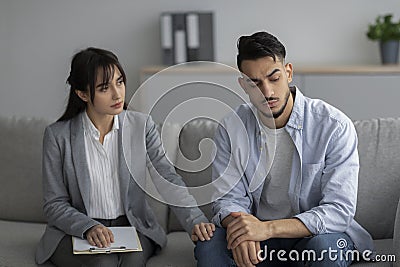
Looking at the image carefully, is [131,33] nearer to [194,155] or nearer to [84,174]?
[194,155]

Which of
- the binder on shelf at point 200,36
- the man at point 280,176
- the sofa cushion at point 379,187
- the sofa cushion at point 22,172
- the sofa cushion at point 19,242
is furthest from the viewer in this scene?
the binder on shelf at point 200,36

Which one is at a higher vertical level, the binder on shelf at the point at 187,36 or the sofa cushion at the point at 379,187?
the binder on shelf at the point at 187,36

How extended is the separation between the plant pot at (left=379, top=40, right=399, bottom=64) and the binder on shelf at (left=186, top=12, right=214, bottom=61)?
1.05 m

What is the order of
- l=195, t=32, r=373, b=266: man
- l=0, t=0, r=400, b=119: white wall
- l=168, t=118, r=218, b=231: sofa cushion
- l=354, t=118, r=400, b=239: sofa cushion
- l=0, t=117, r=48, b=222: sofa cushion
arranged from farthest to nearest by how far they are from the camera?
l=0, t=0, r=400, b=119: white wall
l=0, t=117, r=48, b=222: sofa cushion
l=168, t=118, r=218, b=231: sofa cushion
l=354, t=118, r=400, b=239: sofa cushion
l=195, t=32, r=373, b=266: man

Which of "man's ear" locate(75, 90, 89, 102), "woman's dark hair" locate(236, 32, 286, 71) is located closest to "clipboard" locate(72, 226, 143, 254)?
"man's ear" locate(75, 90, 89, 102)

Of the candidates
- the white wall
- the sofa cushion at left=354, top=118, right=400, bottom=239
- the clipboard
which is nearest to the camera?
the clipboard

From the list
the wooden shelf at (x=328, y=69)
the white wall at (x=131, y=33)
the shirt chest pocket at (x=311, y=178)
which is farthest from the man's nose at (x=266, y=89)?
the white wall at (x=131, y=33)

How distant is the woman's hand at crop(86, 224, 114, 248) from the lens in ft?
8.37

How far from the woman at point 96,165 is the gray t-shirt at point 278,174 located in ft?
0.78

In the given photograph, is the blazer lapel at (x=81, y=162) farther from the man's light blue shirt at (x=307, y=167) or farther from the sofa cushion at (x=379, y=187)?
the sofa cushion at (x=379, y=187)

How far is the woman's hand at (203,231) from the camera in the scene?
97.7 inches

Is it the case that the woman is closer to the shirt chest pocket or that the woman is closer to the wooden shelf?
the shirt chest pocket

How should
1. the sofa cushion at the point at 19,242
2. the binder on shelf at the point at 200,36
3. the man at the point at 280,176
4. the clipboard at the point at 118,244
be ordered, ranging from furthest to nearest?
the binder on shelf at the point at 200,36, the sofa cushion at the point at 19,242, the clipboard at the point at 118,244, the man at the point at 280,176

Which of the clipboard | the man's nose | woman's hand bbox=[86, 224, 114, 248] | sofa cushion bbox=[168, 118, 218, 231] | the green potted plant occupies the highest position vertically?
the man's nose
